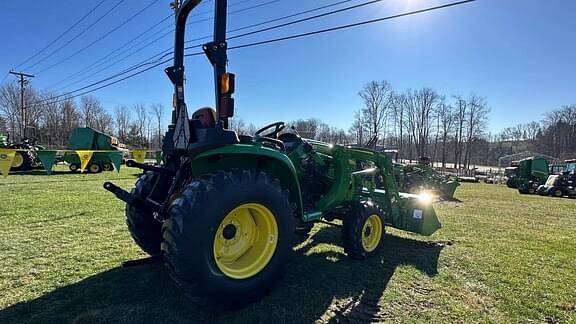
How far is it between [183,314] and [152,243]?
1.27 metres

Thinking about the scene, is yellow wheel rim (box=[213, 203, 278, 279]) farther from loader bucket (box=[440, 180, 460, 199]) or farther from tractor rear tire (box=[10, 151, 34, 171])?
tractor rear tire (box=[10, 151, 34, 171])

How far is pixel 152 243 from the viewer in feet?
12.7

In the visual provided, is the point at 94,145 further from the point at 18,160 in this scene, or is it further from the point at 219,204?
the point at 219,204

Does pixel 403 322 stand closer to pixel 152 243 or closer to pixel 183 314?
pixel 183 314

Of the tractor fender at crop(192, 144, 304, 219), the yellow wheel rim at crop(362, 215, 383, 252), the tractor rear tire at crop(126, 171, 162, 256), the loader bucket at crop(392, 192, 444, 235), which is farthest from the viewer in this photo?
the loader bucket at crop(392, 192, 444, 235)

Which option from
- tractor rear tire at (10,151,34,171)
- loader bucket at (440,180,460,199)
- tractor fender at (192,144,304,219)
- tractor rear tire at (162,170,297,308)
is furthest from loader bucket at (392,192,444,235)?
tractor rear tire at (10,151,34,171)

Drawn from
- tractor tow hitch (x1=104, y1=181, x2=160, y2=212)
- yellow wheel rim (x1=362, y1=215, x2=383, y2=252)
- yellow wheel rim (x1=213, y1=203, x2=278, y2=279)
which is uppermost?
tractor tow hitch (x1=104, y1=181, x2=160, y2=212)

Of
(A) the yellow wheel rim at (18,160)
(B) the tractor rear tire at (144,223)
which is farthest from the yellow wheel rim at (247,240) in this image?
(A) the yellow wheel rim at (18,160)

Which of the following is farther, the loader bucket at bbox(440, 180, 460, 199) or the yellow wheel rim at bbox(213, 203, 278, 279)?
the loader bucket at bbox(440, 180, 460, 199)

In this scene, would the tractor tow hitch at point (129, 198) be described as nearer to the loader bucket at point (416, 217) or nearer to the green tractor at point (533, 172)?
the loader bucket at point (416, 217)

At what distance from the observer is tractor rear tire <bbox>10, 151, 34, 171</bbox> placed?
61.5 feet

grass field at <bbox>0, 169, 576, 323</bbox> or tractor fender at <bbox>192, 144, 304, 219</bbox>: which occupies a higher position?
tractor fender at <bbox>192, 144, 304, 219</bbox>

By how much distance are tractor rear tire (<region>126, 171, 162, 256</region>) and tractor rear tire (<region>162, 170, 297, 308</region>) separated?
1.17m

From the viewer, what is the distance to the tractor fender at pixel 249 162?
9.73ft
